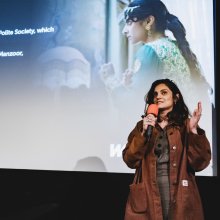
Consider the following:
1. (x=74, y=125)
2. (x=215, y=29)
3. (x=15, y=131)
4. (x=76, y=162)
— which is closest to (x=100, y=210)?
(x=76, y=162)

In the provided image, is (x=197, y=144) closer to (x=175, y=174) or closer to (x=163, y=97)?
(x=175, y=174)

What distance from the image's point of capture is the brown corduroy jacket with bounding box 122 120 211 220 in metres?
2.16

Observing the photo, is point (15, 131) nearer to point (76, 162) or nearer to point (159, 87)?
point (76, 162)

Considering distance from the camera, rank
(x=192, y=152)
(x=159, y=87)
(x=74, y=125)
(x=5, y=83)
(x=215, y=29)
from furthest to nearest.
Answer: (x=5, y=83) → (x=74, y=125) → (x=215, y=29) → (x=159, y=87) → (x=192, y=152)

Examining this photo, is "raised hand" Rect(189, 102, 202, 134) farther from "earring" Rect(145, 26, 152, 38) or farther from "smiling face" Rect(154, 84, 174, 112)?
"earring" Rect(145, 26, 152, 38)

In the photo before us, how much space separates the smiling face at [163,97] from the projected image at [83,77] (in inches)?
17.0

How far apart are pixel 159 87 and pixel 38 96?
42.2 inches

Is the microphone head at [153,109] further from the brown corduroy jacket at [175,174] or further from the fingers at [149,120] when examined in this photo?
the brown corduroy jacket at [175,174]

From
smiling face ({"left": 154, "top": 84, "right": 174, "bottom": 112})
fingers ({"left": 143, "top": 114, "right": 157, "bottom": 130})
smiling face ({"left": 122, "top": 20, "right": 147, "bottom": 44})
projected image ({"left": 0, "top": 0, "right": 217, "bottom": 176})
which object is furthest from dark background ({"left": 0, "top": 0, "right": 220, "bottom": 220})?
smiling face ({"left": 122, "top": 20, "right": 147, "bottom": 44})

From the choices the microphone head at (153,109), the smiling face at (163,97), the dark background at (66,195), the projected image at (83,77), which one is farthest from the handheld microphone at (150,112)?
the dark background at (66,195)

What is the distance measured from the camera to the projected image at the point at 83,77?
2816 millimetres

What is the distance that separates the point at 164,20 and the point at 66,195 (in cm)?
146

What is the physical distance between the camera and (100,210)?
10.1 feet

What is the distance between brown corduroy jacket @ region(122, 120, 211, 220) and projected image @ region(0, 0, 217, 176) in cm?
51
